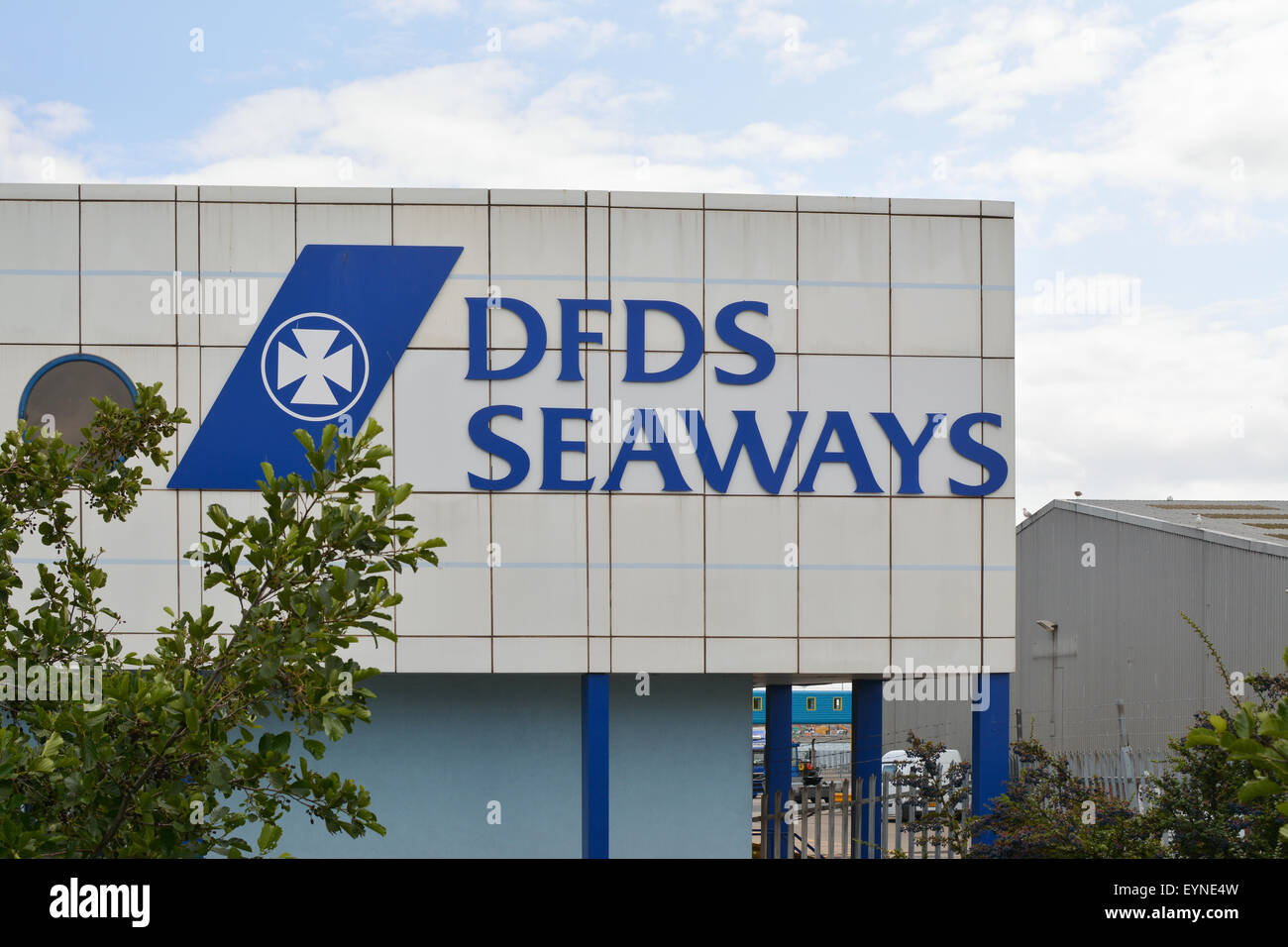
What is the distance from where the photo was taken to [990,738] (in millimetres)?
14438

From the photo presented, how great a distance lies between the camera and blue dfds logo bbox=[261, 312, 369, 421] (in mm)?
13930

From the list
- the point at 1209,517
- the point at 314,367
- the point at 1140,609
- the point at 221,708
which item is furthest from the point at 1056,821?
the point at 1209,517

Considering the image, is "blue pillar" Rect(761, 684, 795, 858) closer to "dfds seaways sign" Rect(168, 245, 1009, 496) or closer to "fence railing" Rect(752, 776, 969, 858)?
"fence railing" Rect(752, 776, 969, 858)

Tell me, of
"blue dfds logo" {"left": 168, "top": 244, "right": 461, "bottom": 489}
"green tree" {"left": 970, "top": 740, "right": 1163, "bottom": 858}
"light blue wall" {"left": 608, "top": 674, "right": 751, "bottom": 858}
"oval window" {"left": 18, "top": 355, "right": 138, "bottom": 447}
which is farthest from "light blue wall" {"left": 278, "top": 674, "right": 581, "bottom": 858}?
"green tree" {"left": 970, "top": 740, "right": 1163, "bottom": 858}

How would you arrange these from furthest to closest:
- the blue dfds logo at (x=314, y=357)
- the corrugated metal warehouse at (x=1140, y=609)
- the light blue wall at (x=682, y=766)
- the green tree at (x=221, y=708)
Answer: the corrugated metal warehouse at (x=1140, y=609)
the light blue wall at (x=682, y=766)
the blue dfds logo at (x=314, y=357)
the green tree at (x=221, y=708)

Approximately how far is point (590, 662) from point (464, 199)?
5.99 m

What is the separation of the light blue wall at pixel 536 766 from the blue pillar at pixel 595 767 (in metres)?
0.87

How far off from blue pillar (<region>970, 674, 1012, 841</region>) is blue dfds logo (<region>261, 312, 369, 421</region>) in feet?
28.5

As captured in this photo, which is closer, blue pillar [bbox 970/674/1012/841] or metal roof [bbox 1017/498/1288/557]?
blue pillar [bbox 970/674/1012/841]

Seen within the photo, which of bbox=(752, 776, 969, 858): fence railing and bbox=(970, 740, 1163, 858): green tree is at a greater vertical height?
bbox=(970, 740, 1163, 858): green tree

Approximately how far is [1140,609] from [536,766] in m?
15.2

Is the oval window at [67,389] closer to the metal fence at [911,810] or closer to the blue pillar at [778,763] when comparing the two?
the metal fence at [911,810]

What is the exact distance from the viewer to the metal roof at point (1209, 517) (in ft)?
71.1

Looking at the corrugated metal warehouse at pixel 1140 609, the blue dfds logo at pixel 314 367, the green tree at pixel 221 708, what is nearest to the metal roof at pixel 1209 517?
the corrugated metal warehouse at pixel 1140 609
